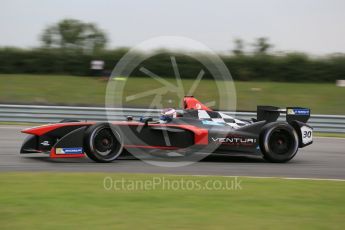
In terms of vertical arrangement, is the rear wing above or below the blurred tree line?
below

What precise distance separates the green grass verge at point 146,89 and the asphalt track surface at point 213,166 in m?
10.4

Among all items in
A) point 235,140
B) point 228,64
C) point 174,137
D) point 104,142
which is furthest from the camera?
point 228,64

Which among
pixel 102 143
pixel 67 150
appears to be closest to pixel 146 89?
pixel 102 143

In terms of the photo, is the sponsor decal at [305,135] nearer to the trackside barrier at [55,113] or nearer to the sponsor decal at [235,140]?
the sponsor decal at [235,140]

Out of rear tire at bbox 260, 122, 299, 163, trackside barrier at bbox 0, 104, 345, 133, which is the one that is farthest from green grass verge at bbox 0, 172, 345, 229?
trackside barrier at bbox 0, 104, 345, 133

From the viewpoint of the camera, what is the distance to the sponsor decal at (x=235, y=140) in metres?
9.30

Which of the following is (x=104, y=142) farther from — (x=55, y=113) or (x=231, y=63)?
(x=231, y=63)

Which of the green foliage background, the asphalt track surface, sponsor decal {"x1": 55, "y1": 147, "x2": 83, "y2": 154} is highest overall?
the green foliage background

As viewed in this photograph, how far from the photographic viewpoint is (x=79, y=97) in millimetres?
21766

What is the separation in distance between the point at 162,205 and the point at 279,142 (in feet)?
13.7

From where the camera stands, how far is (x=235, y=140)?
9.41 m

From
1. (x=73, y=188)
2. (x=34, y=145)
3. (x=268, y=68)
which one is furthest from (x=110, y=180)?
(x=268, y=68)

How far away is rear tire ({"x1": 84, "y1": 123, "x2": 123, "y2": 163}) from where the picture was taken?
8750 millimetres

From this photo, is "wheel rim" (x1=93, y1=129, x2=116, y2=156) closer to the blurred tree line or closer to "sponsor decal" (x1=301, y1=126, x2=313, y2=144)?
"sponsor decal" (x1=301, y1=126, x2=313, y2=144)
